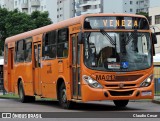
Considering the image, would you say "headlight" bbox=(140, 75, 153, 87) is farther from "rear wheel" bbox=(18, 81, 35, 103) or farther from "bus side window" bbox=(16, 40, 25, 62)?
"rear wheel" bbox=(18, 81, 35, 103)

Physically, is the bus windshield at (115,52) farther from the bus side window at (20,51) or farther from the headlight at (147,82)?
the bus side window at (20,51)

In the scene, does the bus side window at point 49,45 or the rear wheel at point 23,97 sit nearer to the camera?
the bus side window at point 49,45

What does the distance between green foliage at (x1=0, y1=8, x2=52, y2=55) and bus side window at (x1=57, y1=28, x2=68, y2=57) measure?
50050mm

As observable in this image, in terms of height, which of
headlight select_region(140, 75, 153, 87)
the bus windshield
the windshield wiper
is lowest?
headlight select_region(140, 75, 153, 87)

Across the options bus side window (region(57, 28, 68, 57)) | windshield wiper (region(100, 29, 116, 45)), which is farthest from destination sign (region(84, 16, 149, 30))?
bus side window (region(57, 28, 68, 57))

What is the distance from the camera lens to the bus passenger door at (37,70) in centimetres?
2189

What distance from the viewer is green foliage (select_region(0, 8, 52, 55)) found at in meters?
69.7

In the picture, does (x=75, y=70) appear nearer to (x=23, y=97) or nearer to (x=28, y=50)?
(x=28, y=50)

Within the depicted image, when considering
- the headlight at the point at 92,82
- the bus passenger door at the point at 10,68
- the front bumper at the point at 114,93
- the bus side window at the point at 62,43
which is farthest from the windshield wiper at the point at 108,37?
the bus passenger door at the point at 10,68

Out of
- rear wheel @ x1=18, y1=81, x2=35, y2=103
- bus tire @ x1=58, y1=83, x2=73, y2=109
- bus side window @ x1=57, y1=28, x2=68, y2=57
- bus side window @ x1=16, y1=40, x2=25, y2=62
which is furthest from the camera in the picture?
rear wheel @ x1=18, y1=81, x2=35, y2=103

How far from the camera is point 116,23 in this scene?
17734 mm

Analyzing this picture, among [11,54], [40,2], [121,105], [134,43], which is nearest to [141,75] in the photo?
[134,43]

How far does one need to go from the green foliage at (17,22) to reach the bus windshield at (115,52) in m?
52.2

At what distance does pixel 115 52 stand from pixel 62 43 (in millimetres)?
2415
